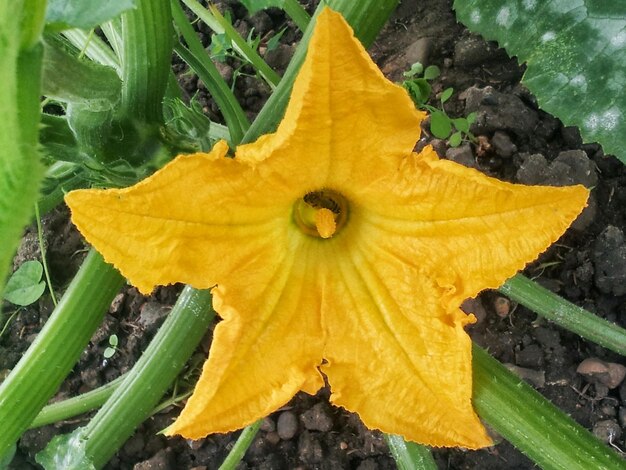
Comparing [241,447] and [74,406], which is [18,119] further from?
[74,406]

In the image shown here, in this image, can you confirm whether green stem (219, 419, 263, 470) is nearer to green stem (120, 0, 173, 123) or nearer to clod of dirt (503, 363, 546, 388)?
clod of dirt (503, 363, 546, 388)

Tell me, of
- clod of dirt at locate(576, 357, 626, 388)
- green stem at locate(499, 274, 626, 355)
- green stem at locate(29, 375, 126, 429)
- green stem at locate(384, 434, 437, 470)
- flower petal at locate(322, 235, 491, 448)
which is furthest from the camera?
green stem at locate(29, 375, 126, 429)

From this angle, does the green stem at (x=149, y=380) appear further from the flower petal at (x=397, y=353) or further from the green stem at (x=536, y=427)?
the green stem at (x=536, y=427)

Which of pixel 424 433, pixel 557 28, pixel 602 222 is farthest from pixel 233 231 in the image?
pixel 602 222

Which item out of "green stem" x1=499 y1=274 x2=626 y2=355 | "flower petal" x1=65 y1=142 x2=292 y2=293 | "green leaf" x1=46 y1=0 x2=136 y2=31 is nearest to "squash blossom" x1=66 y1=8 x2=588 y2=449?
"flower petal" x1=65 y1=142 x2=292 y2=293

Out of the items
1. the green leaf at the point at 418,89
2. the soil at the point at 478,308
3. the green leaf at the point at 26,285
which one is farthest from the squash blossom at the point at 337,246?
the green leaf at the point at 26,285

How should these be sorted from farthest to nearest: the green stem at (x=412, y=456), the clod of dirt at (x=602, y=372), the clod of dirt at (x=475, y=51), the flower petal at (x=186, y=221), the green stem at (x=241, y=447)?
the clod of dirt at (x=475, y=51) < the clod of dirt at (x=602, y=372) < the green stem at (x=241, y=447) < the green stem at (x=412, y=456) < the flower petal at (x=186, y=221)
